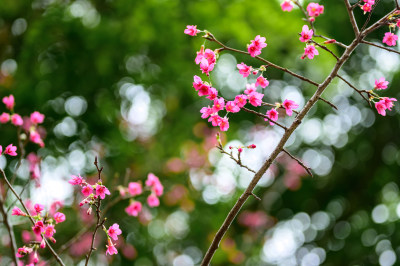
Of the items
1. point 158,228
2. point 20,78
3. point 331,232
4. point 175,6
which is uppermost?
point 175,6

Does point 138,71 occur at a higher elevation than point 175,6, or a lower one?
lower

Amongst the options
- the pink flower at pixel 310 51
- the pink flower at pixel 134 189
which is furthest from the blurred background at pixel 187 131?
the pink flower at pixel 310 51

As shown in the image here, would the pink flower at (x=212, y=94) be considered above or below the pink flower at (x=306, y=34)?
below

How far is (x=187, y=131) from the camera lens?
5.02 m

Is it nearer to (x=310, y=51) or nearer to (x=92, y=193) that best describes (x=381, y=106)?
(x=310, y=51)

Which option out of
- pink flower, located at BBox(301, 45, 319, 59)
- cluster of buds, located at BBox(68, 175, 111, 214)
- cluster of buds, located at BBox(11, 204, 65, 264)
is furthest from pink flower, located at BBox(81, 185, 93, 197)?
pink flower, located at BBox(301, 45, 319, 59)

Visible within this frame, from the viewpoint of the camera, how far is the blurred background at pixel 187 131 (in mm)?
3680

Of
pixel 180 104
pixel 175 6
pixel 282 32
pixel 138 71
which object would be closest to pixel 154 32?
pixel 175 6

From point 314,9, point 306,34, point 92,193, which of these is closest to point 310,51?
point 306,34

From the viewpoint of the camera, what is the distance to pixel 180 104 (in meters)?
5.39

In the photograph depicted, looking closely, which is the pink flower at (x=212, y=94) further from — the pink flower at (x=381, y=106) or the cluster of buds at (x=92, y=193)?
the pink flower at (x=381, y=106)

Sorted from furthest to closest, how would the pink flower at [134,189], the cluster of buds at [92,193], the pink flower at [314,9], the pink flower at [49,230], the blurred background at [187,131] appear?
the blurred background at [187,131] → the pink flower at [134,189] → the pink flower at [314,9] → the pink flower at [49,230] → the cluster of buds at [92,193]

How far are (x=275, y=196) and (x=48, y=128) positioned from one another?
11.9 ft

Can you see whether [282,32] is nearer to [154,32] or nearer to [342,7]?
[154,32]
